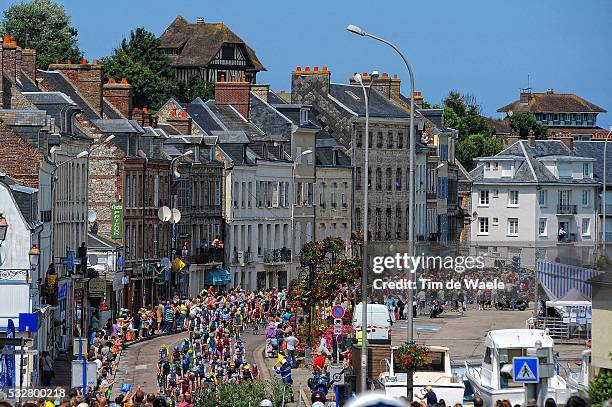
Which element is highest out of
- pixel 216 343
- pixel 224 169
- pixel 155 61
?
pixel 155 61

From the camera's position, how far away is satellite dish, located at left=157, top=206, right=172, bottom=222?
279ft

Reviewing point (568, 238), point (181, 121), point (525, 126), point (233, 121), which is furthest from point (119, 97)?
point (525, 126)

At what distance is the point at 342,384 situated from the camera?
142ft

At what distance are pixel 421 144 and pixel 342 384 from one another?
7613 cm

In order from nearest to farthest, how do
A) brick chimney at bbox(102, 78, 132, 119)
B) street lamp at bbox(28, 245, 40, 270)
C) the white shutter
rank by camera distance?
street lamp at bbox(28, 245, 40, 270)
brick chimney at bbox(102, 78, 132, 119)
the white shutter

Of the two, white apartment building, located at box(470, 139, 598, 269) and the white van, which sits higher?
white apartment building, located at box(470, 139, 598, 269)

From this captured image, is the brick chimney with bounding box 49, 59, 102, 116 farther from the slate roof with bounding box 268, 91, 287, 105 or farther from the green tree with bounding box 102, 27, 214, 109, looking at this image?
the green tree with bounding box 102, 27, 214, 109


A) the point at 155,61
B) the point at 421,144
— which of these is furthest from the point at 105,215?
the point at 155,61

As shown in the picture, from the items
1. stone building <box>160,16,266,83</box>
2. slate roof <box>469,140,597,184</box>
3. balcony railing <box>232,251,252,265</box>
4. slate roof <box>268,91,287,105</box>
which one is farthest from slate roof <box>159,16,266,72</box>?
balcony railing <box>232,251,252,265</box>

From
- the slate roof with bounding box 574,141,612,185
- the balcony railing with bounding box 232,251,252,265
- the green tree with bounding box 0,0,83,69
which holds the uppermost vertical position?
the green tree with bounding box 0,0,83,69

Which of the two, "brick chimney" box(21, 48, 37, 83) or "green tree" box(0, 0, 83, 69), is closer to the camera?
"brick chimney" box(21, 48, 37, 83)

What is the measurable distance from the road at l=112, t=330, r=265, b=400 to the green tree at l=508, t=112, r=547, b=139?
10092 centimetres

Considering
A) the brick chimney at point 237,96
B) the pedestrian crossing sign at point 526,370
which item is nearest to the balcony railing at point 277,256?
the brick chimney at point 237,96

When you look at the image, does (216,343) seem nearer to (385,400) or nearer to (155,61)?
(385,400)
